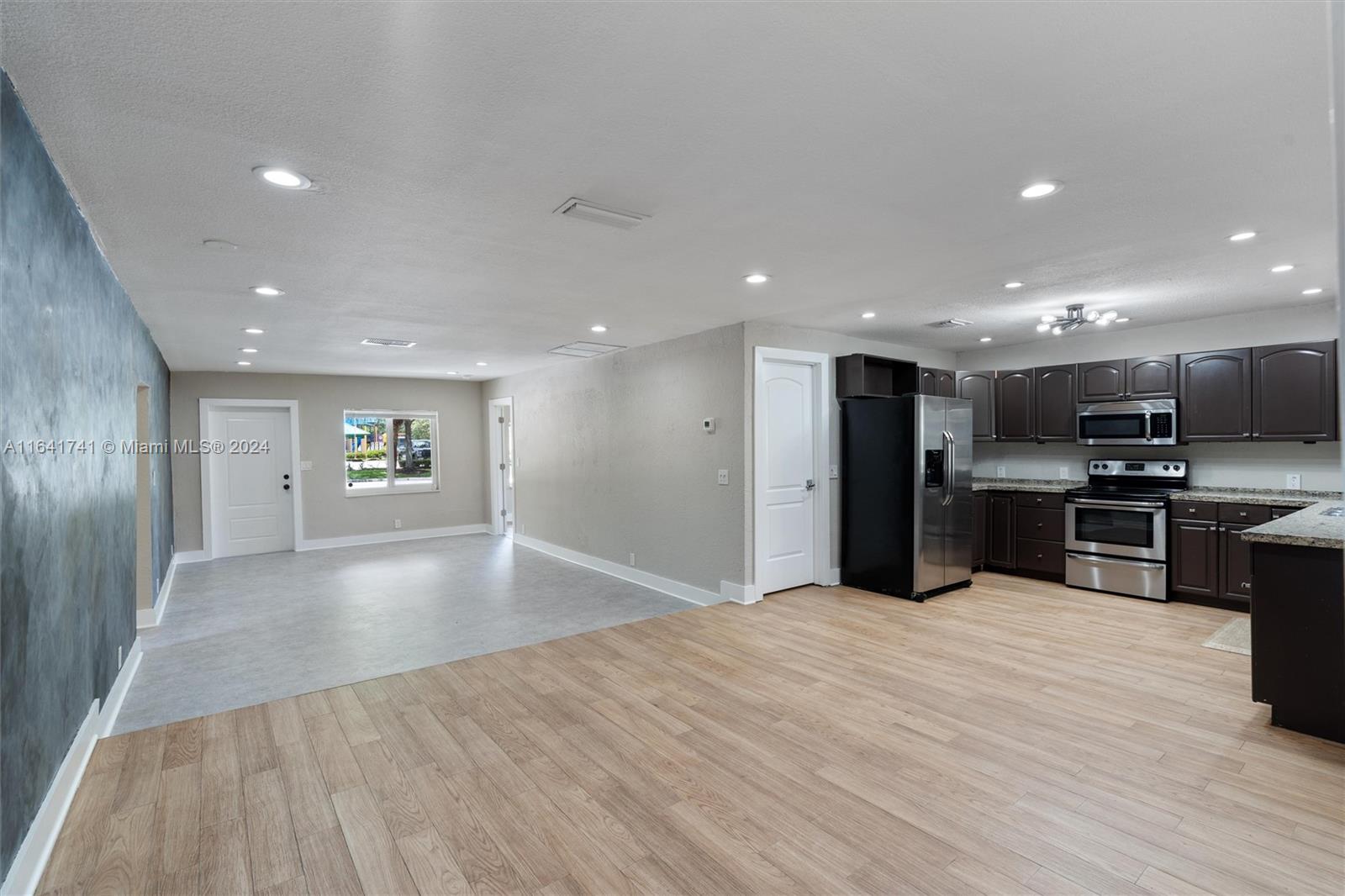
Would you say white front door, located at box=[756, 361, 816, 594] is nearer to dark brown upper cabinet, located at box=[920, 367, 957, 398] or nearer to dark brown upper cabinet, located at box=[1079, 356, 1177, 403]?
dark brown upper cabinet, located at box=[920, 367, 957, 398]

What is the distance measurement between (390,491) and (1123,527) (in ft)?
30.2

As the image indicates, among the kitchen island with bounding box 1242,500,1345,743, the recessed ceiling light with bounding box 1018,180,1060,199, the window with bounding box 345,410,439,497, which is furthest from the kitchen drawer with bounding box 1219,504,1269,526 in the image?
the window with bounding box 345,410,439,497

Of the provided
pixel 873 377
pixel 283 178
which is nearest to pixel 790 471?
pixel 873 377

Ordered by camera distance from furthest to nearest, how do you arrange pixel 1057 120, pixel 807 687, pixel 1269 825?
pixel 807 687
pixel 1269 825
pixel 1057 120

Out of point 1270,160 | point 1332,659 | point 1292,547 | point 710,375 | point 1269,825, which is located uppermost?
point 1270,160

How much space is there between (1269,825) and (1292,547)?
140 centimetres

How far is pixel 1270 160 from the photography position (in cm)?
225

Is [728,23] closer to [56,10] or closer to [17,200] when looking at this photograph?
[56,10]

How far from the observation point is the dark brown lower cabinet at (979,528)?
6492 millimetres

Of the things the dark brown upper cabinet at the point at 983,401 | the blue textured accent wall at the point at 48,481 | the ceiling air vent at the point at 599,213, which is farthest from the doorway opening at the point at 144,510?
the dark brown upper cabinet at the point at 983,401

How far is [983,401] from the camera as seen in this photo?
22.0ft

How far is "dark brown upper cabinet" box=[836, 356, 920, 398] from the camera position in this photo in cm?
583

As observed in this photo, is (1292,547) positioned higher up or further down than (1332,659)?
higher up

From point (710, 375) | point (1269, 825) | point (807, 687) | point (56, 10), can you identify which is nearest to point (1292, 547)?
point (1269, 825)
